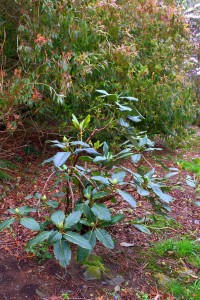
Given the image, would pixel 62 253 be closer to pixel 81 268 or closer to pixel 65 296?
pixel 65 296

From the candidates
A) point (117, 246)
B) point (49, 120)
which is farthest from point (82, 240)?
point (49, 120)

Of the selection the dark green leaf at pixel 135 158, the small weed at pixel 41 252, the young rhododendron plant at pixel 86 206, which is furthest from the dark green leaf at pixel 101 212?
the small weed at pixel 41 252

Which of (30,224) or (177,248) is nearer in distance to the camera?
(30,224)

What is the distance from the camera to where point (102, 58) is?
4.14 meters

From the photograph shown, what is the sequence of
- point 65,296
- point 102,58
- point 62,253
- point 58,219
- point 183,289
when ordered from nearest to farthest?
point 62,253
point 58,219
point 65,296
point 183,289
point 102,58

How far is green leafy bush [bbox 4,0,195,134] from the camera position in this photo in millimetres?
3457

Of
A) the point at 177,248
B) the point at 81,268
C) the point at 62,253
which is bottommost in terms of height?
the point at 177,248

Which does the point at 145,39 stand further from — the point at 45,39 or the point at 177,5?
the point at 45,39

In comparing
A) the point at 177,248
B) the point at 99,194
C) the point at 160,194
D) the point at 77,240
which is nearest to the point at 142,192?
the point at 160,194

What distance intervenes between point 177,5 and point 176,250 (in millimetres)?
5354

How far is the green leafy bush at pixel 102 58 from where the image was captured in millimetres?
3457

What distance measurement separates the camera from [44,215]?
294 centimetres

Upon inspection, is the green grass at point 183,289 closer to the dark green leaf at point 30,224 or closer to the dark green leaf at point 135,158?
the dark green leaf at point 135,158

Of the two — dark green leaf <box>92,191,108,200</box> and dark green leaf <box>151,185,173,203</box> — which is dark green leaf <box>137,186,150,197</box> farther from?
dark green leaf <box>92,191,108,200</box>
